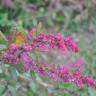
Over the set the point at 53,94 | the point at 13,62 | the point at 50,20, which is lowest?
the point at 53,94

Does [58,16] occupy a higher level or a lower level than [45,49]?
higher

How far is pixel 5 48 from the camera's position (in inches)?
72.5

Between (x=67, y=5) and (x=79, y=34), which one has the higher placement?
(x=67, y=5)

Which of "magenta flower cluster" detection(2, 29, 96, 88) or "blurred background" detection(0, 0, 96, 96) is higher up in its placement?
"blurred background" detection(0, 0, 96, 96)

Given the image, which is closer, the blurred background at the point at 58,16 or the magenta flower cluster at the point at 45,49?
the magenta flower cluster at the point at 45,49

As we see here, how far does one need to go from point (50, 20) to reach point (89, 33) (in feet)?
1.47

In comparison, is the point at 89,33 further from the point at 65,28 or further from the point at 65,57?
the point at 65,57

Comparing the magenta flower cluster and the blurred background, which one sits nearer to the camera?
the magenta flower cluster

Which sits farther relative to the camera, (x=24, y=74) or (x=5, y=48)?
(x=24, y=74)

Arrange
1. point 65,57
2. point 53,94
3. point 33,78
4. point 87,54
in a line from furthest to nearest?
1. point 65,57
2. point 87,54
3. point 53,94
4. point 33,78

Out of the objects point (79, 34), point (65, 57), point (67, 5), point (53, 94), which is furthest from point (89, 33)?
point (53, 94)

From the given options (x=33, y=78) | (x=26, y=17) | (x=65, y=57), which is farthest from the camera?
(x=26, y=17)

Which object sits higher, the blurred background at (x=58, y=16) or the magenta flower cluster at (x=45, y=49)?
the blurred background at (x=58, y=16)

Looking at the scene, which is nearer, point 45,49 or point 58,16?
point 45,49
